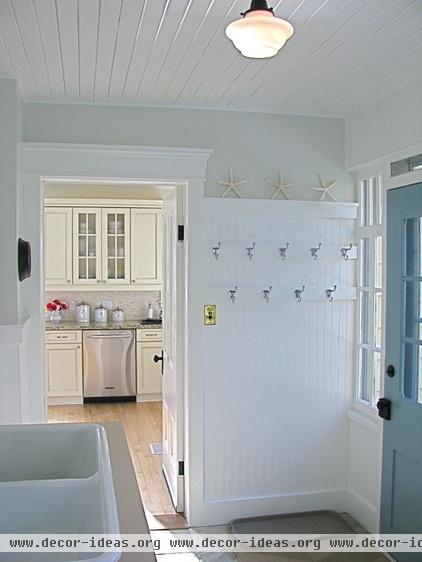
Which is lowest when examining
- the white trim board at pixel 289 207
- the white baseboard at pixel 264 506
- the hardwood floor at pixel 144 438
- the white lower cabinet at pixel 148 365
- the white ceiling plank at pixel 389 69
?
the hardwood floor at pixel 144 438

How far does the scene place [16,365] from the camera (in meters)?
3.01

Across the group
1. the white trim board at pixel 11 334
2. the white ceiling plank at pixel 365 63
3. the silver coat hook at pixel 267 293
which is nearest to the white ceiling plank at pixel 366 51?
the white ceiling plank at pixel 365 63

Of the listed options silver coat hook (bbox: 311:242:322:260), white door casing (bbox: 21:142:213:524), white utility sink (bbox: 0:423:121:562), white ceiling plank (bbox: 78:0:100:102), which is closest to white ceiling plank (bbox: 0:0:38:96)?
white ceiling plank (bbox: 78:0:100:102)

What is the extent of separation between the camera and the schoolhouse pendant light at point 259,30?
178 centimetres

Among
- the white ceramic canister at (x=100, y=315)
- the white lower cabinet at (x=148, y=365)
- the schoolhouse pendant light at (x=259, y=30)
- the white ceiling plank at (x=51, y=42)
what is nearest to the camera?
the schoolhouse pendant light at (x=259, y=30)

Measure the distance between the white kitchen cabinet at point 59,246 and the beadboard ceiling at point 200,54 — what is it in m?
3.44

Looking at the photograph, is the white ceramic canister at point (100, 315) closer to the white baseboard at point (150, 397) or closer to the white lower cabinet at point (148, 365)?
the white lower cabinet at point (148, 365)

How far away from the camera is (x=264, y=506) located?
372 centimetres

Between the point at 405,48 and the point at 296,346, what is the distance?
1892 millimetres

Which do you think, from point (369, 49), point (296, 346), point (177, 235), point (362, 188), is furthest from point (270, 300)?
point (369, 49)

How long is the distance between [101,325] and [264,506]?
11.5ft

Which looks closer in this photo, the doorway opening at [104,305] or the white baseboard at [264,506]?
the white baseboard at [264,506]

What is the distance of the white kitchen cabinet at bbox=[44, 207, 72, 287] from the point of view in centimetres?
669

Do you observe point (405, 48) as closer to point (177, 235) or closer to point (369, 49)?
point (369, 49)
